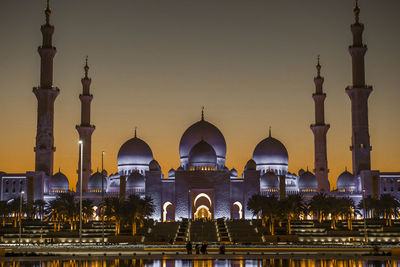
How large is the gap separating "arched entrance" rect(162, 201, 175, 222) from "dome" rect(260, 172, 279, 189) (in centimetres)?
984

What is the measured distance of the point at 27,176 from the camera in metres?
69.9

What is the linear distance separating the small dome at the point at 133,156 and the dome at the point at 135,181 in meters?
4.18

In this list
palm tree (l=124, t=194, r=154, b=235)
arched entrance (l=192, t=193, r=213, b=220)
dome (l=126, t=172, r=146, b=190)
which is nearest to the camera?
palm tree (l=124, t=194, r=154, b=235)

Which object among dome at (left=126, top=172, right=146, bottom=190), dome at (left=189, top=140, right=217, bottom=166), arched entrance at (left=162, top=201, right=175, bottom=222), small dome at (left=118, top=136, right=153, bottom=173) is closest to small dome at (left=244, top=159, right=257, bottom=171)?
dome at (left=189, top=140, right=217, bottom=166)

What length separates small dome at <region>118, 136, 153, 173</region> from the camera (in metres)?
78.9

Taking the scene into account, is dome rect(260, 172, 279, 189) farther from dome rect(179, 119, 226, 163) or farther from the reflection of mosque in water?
the reflection of mosque in water

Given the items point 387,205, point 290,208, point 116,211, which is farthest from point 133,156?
point 387,205

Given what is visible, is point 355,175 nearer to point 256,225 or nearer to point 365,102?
point 365,102

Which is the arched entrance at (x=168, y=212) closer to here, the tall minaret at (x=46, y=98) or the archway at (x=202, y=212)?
the archway at (x=202, y=212)

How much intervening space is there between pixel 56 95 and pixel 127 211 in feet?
73.0

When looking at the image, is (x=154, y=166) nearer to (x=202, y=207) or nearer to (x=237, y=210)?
(x=202, y=207)

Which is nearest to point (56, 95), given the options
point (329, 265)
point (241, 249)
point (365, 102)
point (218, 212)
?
point (218, 212)

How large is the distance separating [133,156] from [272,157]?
15833 mm

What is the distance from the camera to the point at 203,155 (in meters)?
70.1
